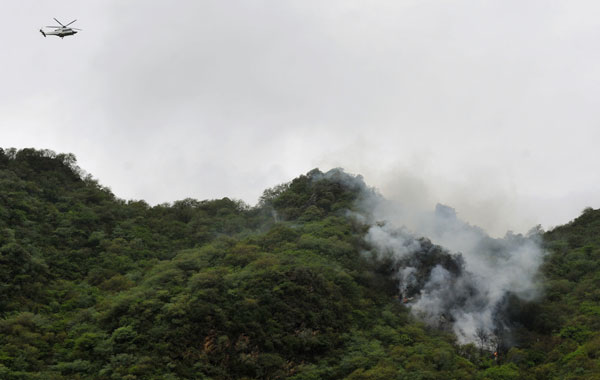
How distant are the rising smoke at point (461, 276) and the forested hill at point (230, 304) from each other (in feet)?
3.32

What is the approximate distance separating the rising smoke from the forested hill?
39.8 inches

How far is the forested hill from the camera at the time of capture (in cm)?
4841

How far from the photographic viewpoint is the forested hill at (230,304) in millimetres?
48406

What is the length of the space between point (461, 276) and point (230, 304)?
28636 mm

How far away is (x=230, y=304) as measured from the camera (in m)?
54.1

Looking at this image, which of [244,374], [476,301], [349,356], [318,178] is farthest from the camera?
[318,178]

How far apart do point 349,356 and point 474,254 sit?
3383 centimetres

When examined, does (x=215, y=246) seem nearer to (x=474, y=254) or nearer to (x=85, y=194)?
(x=85, y=194)

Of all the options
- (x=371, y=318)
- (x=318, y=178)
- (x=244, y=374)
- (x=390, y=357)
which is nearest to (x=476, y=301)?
(x=371, y=318)

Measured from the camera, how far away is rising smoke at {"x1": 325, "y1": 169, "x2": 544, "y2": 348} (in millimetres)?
62244

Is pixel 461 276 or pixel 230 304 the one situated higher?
pixel 461 276

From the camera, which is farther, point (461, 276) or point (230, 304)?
point (461, 276)

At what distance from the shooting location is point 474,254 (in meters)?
79.4

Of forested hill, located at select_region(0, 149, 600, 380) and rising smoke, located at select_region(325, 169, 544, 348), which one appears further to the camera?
rising smoke, located at select_region(325, 169, 544, 348)
